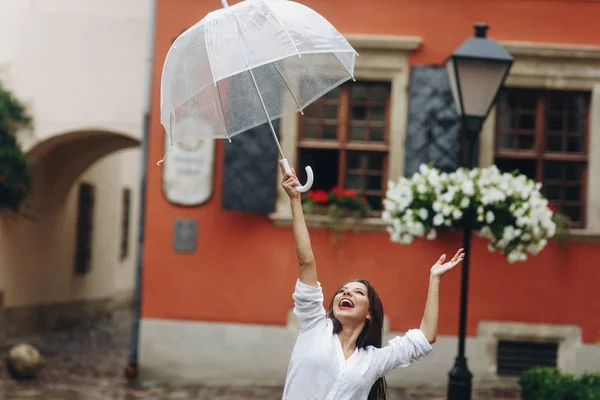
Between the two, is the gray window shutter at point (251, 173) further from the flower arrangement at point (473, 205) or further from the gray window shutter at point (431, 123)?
the flower arrangement at point (473, 205)

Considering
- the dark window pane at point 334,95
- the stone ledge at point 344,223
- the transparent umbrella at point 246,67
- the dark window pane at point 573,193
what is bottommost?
the stone ledge at point 344,223

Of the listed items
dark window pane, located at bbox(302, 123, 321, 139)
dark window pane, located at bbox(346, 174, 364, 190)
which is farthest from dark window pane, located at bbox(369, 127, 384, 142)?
dark window pane, located at bbox(302, 123, 321, 139)

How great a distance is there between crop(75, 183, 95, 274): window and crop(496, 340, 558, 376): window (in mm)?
8555

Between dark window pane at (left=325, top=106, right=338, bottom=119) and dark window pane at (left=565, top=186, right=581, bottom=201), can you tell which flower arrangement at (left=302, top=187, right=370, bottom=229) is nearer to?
dark window pane at (left=325, top=106, right=338, bottom=119)

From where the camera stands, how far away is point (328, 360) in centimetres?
390

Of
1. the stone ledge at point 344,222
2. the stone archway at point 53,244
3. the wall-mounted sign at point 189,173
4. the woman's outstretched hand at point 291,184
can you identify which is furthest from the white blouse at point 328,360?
the stone archway at point 53,244

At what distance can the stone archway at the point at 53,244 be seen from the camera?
14008 mm

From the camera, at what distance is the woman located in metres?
3.89

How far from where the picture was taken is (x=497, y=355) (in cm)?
1087

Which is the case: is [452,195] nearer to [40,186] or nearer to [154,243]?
[154,243]

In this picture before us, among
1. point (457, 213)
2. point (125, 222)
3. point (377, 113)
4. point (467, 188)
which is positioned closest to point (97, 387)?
point (377, 113)

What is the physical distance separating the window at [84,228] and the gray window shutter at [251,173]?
23.8ft

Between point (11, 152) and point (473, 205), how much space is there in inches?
268

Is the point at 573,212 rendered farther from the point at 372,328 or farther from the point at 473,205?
the point at 372,328
